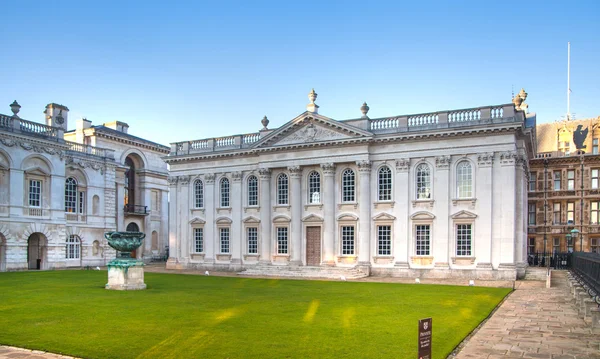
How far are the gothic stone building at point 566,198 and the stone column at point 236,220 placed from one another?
2659 cm

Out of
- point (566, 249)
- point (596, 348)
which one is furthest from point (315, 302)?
point (566, 249)

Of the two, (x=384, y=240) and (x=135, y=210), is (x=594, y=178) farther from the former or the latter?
(x=135, y=210)

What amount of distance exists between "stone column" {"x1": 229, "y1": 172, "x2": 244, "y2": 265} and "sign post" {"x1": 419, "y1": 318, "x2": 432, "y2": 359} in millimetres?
34305

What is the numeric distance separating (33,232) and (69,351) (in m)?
32.5

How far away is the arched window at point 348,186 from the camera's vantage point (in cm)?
3731

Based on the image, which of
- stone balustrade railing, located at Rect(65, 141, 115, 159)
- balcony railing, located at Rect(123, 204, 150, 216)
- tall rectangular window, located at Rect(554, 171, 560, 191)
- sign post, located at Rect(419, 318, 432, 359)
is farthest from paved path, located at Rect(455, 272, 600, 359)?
balcony railing, located at Rect(123, 204, 150, 216)

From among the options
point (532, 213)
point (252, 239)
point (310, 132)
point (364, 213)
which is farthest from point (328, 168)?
point (532, 213)

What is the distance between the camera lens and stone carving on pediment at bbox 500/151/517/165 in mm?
32031

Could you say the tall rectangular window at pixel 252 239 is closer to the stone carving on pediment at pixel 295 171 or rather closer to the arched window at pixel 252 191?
the arched window at pixel 252 191

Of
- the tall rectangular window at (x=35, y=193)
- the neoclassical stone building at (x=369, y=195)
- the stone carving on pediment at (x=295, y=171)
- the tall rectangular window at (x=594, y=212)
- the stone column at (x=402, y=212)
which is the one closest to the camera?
the neoclassical stone building at (x=369, y=195)

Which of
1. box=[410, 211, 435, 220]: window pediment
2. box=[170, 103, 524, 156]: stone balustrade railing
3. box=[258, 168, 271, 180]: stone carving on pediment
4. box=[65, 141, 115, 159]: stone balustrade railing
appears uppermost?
box=[170, 103, 524, 156]: stone balustrade railing

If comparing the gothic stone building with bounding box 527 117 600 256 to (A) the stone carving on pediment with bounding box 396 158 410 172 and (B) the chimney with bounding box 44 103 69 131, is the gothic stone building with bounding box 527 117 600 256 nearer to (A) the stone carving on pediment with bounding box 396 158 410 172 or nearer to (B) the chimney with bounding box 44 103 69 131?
(A) the stone carving on pediment with bounding box 396 158 410 172

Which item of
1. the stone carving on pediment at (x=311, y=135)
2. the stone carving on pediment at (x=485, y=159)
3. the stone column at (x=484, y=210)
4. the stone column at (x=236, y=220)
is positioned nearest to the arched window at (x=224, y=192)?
the stone column at (x=236, y=220)

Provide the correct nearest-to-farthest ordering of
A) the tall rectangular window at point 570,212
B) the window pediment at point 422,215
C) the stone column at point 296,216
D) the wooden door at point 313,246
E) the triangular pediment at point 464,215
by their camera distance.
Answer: the triangular pediment at point 464,215 → the window pediment at point 422,215 → the wooden door at point 313,246 → the stone column at point 296,216 → the tall rectangular window at point 570,212
